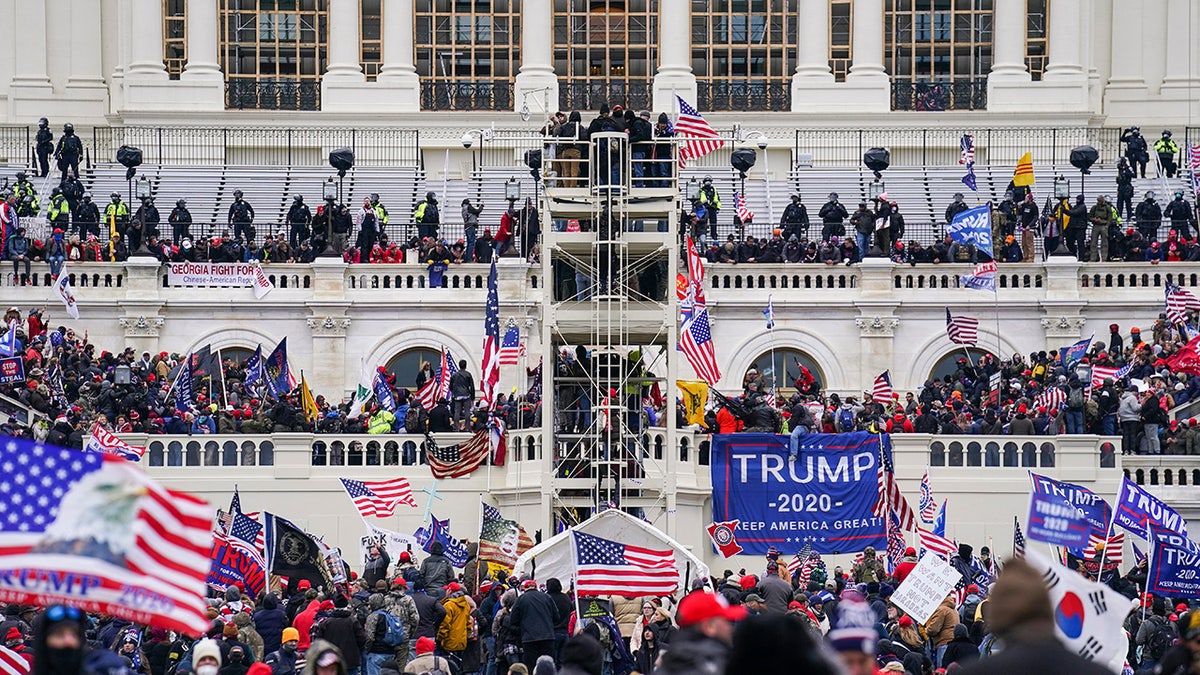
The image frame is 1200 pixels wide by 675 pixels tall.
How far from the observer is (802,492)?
3928 centimetres

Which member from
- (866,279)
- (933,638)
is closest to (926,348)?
(866,279)

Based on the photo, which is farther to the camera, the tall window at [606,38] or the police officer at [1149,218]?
the tall window at [606,38]

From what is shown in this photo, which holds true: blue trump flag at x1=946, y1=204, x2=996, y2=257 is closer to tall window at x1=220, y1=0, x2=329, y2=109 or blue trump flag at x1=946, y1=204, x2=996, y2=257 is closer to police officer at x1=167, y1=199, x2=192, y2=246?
police officer at x1=167, y1=199, x2=192, y2=246

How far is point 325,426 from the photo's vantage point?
138 feet

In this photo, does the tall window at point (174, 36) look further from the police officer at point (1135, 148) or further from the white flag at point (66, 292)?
the police officer at point (1135, 148)

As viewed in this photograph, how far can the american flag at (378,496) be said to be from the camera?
3566 centimetres

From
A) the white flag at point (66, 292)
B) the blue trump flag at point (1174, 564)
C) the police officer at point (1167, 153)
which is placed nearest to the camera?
the blue trump flag at point (1174, 564)

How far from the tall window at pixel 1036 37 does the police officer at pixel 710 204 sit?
17.9 m

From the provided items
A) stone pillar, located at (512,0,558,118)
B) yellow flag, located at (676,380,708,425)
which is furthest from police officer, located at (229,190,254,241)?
stone pillar, located at (512,0,558,118)

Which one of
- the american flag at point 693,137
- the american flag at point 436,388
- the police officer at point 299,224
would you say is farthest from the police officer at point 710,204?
the american flag at point 693,137

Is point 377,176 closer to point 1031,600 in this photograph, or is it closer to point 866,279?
point 866,279

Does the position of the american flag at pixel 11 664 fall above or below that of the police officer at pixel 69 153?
below

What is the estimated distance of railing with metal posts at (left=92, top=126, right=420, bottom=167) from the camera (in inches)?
2635

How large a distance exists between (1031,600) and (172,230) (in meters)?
44.7
